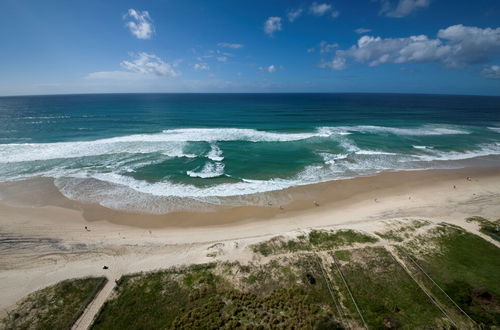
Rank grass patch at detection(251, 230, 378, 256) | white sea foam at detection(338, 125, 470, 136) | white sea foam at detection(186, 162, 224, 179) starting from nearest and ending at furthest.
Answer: grass patch at detection(251, 230, 378, 256), white sea foam at detection(186, 162, 224, 179), white sea foam at detection(338, 125, 470, 136)

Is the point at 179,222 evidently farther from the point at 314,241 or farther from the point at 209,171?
the point at 314,241

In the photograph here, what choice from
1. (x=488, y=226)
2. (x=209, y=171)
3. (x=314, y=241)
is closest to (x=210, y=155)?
(x=209, y=171)

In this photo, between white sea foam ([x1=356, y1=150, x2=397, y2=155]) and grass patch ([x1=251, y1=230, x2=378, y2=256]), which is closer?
grass patch ([x1=251, y1=230, x2=378, y2=256])

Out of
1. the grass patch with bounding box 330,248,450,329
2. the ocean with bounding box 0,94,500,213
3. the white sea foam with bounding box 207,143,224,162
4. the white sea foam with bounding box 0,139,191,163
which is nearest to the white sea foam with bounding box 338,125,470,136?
the ocean with bounding box 0,94,500,213

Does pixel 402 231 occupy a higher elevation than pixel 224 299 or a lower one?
higher

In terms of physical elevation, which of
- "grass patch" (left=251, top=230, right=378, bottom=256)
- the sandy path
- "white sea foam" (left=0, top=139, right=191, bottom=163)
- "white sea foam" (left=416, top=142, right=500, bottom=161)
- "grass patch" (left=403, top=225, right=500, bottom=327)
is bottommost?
the sandy path

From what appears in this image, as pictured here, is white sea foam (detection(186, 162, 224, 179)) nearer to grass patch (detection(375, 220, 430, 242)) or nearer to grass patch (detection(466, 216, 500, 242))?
grass patch (detection(375, 220, 430, 242))

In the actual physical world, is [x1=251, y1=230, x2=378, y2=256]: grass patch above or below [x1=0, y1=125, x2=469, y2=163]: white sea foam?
below
